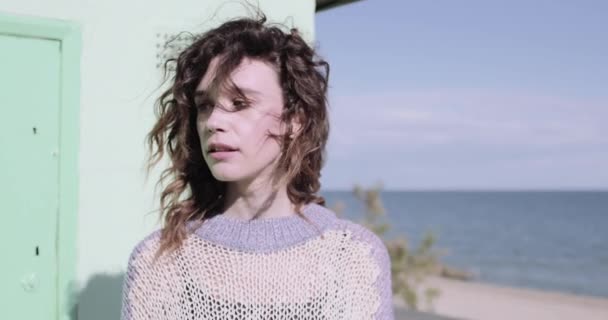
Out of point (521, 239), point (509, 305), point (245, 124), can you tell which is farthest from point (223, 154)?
point (521, 239)

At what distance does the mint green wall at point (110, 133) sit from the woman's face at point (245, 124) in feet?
2.38

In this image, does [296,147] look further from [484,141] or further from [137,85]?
[484,141]

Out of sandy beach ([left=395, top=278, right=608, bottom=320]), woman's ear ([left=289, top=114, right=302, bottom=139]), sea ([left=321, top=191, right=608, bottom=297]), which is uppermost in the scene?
woman's ear ([left=289, top=114, right=302, bottom=139])

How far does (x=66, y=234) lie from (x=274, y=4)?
1.02m

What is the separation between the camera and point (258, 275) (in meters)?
1.51

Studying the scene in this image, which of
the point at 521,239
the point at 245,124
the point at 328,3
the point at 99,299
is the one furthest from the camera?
the point at 521,239

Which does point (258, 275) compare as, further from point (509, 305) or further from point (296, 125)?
point (509, 305)

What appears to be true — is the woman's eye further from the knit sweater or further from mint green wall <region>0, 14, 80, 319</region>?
mint green wall <region>0, 14, 80, 319</region>

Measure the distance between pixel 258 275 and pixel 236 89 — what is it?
0.40 meters

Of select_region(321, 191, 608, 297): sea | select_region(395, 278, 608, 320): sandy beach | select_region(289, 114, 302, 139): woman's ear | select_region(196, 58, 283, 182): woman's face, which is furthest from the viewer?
select_region(321, 191, 608, 297): sea

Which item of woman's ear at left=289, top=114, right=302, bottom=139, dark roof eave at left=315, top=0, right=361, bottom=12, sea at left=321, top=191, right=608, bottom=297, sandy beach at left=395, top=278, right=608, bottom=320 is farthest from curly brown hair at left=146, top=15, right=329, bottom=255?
sandy beach at left=395, top=278, right=608, bottom=320

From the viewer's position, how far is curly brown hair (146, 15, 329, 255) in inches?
59.2

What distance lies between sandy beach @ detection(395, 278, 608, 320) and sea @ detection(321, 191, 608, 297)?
1.48 metres

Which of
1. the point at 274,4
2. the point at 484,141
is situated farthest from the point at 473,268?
the point at 274,4
